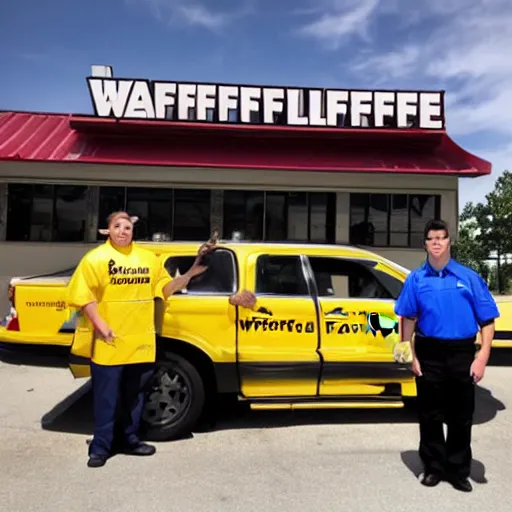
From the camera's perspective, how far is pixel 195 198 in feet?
39.5

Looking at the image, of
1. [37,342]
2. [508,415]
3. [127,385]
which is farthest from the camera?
[37,342]

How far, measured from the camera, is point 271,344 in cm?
434

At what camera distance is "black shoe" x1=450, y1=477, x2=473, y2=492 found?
3.34m

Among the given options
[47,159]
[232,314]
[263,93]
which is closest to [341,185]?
[263,93]

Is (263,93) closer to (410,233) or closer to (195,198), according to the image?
(195,198)

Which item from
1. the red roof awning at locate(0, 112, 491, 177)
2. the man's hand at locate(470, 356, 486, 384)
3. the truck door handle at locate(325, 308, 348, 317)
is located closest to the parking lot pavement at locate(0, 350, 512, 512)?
the man's hand at locate(470, 356, 486, 384)

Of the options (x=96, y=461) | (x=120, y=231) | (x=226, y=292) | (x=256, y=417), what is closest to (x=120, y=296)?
(x=120, y=231)

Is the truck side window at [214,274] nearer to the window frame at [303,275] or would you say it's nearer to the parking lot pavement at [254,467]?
the window frame at [303,275]

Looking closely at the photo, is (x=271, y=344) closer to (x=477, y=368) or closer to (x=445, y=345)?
(x=445, y=345)

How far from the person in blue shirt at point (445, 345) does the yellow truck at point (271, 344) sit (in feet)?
3.12

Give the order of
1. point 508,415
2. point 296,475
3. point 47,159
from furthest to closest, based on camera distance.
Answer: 1. point 47,159
2. point 508,415
3. point 296,475

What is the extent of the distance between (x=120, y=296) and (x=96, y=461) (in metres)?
1.25

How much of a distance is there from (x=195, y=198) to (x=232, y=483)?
9170mm

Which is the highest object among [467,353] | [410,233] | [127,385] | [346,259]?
[410,233]
